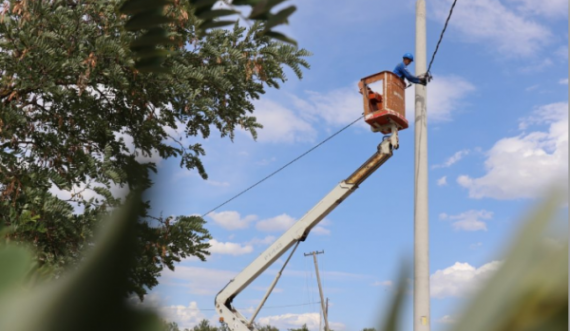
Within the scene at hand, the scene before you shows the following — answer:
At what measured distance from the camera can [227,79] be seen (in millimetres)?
8008

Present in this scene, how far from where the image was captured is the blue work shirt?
389 inches

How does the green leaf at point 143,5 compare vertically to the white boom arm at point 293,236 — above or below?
below

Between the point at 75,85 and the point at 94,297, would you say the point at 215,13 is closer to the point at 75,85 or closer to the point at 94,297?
the point at 94,297

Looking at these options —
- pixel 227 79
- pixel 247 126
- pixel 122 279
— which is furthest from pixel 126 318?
pixel 247 126

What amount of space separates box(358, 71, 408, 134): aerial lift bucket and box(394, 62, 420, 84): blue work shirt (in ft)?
0.34

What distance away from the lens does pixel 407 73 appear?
33.8 feet

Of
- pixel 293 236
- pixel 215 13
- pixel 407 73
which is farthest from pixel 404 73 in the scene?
pixel 215 13

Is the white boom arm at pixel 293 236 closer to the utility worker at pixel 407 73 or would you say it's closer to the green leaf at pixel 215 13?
the utility worker at pixel 407 73

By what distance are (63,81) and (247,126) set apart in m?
2.72

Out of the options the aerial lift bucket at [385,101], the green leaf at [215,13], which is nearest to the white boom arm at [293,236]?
the aerial lift bucket at [385,101]

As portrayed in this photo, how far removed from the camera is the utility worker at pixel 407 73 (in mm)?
9727

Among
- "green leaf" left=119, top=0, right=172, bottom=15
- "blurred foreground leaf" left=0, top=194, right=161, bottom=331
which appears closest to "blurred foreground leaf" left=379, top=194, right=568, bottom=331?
"blurred foreground leaf" left=0, top=194, right=161, bottom=331

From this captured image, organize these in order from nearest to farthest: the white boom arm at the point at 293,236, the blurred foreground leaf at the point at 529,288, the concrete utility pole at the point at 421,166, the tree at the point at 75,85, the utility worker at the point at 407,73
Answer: the blurred foreground leaf at the point at 529,288, the tree at the point at 75,85, the concrete utility pole at the point at 421,166, the utility worker at the point at 407,73, the white boom arm at the point at 293,236

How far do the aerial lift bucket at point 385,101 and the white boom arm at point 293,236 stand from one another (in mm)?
364
